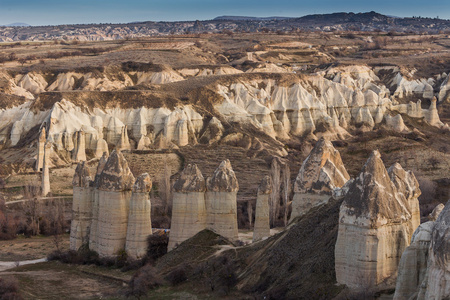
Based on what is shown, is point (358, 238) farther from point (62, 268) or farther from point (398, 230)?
point (62, 268)

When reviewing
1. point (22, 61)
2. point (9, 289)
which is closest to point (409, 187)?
point (9, 289)

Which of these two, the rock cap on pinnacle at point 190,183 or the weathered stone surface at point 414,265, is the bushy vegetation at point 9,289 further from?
the weathered stone surface at point 414,265

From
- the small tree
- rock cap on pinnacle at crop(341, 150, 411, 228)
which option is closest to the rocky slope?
the small tree

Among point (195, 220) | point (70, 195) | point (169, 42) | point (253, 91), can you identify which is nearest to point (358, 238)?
point (195, 220)

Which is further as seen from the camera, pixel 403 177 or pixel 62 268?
pixel 62 268

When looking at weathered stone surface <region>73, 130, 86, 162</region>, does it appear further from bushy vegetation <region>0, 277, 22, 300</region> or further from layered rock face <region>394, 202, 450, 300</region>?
layered rock face <region>394, 202, 450, 300</region>

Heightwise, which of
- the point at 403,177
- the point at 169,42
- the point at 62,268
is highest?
the point at 169,42

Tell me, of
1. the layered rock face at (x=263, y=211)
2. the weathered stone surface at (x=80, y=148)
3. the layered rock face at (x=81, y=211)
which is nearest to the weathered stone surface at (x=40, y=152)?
the weathered stone surface at (x=80, y=148)
